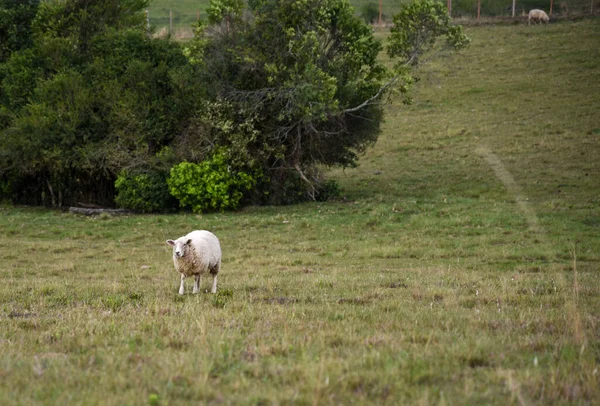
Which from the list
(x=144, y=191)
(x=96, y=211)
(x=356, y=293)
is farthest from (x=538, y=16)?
(x=356, y=293)

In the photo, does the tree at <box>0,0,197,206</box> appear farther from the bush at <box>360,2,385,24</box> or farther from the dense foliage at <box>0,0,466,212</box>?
the bush at <box>360,2,385,24</box>

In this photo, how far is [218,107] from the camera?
31578mm

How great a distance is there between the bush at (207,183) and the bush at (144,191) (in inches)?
24.5

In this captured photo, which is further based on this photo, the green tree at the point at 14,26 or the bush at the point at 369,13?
the bush at the point at 369,13

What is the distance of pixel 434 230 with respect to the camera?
25109 mm

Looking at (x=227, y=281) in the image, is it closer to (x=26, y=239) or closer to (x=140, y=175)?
(x=26, y=239)

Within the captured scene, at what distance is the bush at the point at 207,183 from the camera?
3094cm

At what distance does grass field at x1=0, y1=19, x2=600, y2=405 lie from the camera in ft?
21.3

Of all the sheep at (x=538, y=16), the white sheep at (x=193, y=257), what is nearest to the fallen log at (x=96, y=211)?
the white sheep at (x=193, y=257)

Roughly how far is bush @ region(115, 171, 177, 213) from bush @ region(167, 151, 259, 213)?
0.62 metres

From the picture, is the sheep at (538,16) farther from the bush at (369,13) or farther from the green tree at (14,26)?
the green tree at (14,26)

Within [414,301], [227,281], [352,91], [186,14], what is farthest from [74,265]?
[186,14]

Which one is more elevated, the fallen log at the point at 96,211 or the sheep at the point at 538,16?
the sheep at the point at 538,16

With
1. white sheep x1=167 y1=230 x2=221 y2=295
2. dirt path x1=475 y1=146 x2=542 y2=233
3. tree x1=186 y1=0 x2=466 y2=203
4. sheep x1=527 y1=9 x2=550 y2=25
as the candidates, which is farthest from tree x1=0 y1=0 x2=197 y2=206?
sheep x1=527 y1=9 x2=550 y2=25
